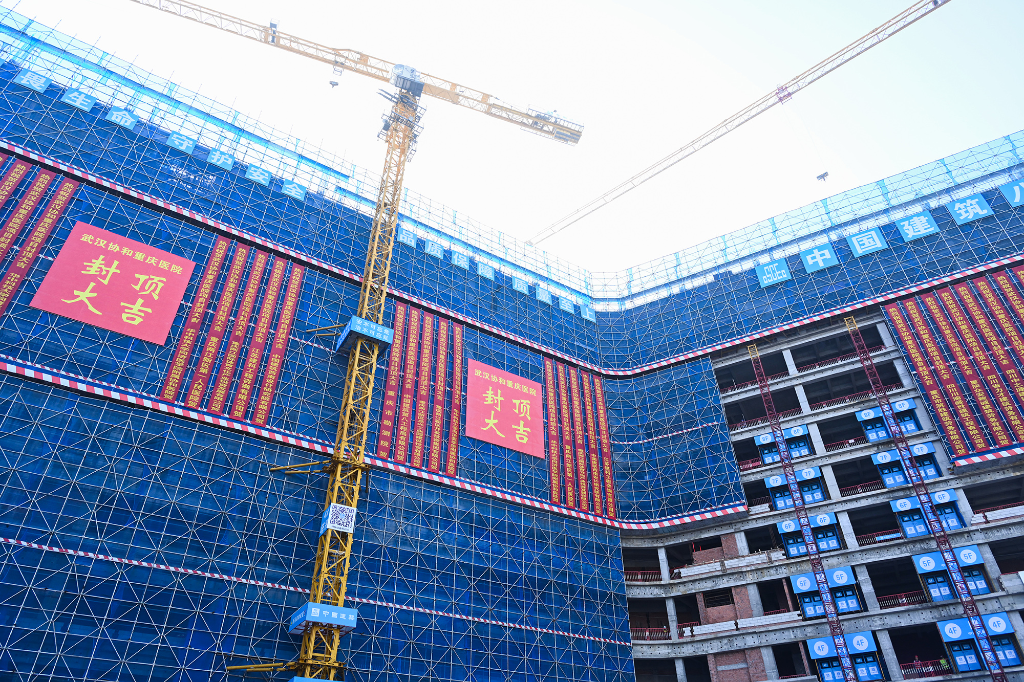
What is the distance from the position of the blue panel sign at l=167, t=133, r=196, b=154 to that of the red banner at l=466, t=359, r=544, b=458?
909 inches

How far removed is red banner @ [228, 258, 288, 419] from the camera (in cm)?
3675

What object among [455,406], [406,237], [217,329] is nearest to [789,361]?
[455,406]

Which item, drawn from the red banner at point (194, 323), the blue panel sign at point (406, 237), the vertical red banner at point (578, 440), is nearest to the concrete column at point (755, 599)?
the vertical red banner at point (578, 440)

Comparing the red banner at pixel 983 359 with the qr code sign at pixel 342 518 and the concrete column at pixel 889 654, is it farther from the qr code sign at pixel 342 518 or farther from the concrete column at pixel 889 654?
the qr code sign at pixel 342 518

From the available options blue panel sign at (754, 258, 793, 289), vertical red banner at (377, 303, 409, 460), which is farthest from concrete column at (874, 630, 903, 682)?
vertical red banner at (377, 303, 409, 460)

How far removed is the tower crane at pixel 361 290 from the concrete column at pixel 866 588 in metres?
31.4

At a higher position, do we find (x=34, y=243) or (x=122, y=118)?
(x=122, y=118)

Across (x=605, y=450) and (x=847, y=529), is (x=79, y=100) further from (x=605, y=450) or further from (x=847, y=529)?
(x=847, y=529)

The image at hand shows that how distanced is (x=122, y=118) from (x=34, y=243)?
11248mm

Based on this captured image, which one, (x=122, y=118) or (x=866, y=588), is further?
(x=866, y=588)

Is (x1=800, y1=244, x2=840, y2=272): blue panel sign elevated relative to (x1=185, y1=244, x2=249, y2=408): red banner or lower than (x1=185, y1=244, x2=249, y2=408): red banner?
elevated

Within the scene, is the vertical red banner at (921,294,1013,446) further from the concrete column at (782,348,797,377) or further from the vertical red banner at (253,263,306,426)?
the vertical red banner at (253,263,306,426)

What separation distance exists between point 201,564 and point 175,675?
15.7ft

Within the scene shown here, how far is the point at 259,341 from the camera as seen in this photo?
39.1 meters
